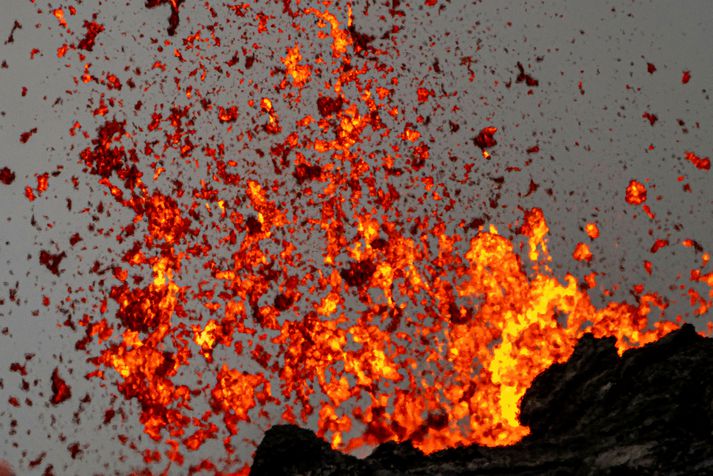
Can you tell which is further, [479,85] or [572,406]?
[479,85]

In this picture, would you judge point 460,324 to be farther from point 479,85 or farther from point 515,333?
point 479,85

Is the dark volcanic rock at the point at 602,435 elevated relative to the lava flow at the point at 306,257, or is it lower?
lower

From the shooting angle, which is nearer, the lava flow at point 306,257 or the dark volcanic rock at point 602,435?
the dark volcanic rock at point 602,435

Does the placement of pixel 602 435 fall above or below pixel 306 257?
below

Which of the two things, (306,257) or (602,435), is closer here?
(602,435)

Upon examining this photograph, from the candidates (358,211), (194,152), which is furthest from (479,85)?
(194,152)
